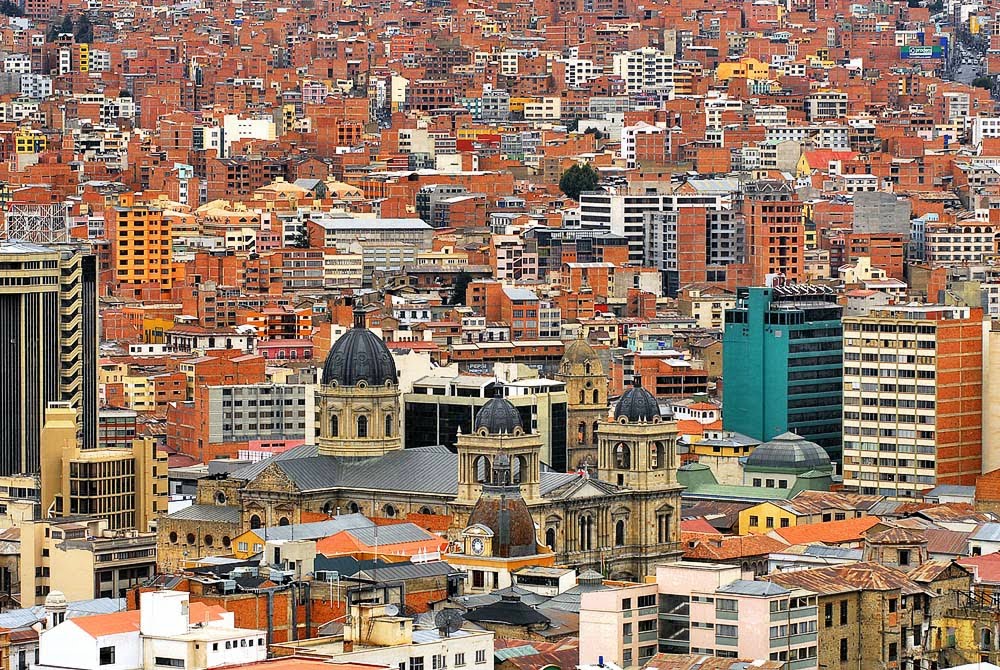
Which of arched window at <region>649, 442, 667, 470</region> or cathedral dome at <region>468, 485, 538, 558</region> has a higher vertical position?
arched window at <region>649, 442, 667, 470</region>

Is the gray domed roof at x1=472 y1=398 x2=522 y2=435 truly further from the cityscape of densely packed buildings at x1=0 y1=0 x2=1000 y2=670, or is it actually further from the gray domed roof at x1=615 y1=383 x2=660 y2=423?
the gray domed roof at x1=615 y1=383 x2=660 y2=423

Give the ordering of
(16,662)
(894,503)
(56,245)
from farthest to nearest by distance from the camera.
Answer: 1. (56,245)
2. (894,503)
3. (16,662)

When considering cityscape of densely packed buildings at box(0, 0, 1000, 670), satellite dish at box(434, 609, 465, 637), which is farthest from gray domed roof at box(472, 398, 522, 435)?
satellite dish at box(434, 609, 465, 637)

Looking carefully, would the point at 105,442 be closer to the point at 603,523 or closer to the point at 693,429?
the point at 693,429

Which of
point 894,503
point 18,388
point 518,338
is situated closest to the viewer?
point 894,503

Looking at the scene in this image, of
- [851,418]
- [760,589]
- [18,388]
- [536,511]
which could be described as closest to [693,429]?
[851,418]

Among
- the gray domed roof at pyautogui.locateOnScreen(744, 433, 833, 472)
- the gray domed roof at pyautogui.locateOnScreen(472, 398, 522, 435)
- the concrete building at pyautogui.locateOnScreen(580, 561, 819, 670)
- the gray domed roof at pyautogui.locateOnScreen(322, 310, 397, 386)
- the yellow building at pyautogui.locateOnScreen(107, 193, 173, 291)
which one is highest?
the yellow building at pyautogui.locateOnScreen(107, 193, 173, 291)

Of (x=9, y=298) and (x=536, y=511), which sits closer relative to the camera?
(x=536, y=511)
